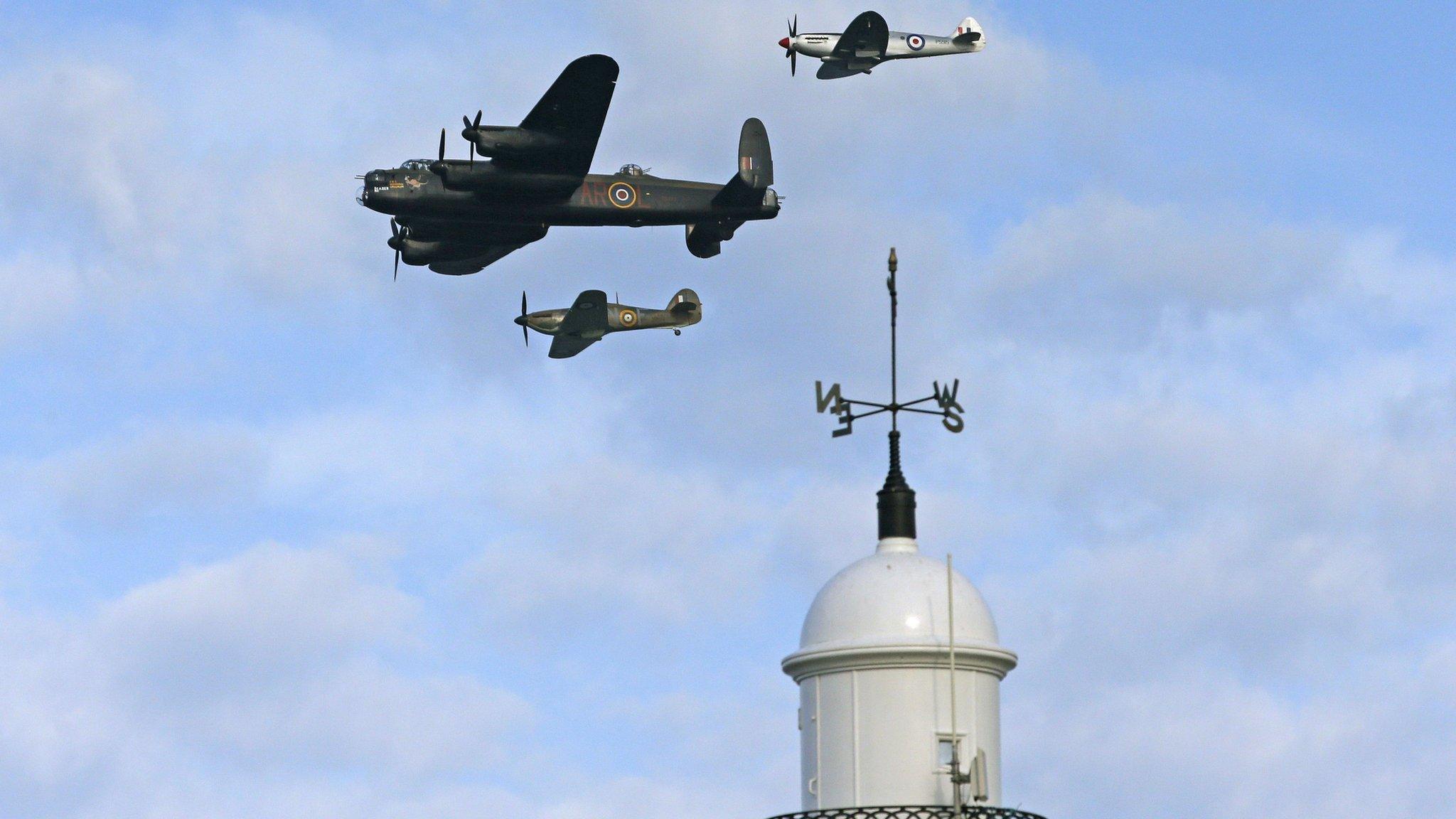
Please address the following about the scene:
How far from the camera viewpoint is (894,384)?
2211 centimetres

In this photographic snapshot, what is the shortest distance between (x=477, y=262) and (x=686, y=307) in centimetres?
833

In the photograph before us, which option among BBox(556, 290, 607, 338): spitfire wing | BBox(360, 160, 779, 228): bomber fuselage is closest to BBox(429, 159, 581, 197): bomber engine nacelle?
BBox(360, 160, 779, 228): bomber fuselage

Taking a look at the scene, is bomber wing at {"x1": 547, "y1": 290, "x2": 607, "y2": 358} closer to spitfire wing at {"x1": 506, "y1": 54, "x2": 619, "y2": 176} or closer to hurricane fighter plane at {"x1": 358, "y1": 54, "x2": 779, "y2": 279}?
hurricane fighter plane at {"x1": 358, "y1": 54, "x2": 779, "y2": 279}

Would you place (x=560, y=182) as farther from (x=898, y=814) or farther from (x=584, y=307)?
(x=898, y=814)

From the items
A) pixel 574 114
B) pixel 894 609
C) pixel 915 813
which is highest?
pixel 574 114

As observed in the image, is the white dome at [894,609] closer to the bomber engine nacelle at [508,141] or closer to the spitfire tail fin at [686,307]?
the bomber engine nacelle at [508,141]

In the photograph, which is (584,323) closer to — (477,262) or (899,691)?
(477,262)

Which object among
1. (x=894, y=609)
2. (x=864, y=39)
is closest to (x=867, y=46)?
(x=864, y=39)

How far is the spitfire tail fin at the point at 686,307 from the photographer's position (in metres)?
60.4

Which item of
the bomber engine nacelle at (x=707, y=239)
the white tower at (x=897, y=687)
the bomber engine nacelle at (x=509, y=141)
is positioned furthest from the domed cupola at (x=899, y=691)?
the bomber engine nacelle at (x=707, y=239)

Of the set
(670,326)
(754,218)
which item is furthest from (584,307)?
(754,218)

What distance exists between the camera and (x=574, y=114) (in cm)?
4828

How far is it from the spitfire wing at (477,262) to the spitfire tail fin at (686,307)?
22.4 feet

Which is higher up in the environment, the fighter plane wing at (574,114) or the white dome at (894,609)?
the fighter plane wing at (574,114)
